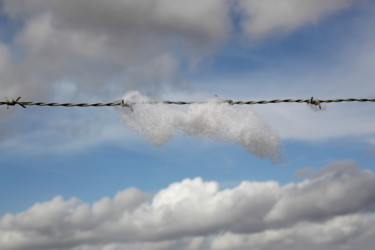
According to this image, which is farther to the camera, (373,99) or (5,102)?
(373,99)

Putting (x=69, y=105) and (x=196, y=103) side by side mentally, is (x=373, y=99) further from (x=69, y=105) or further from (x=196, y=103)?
(x=69, y=105)

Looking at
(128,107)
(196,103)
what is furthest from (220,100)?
(128,107)

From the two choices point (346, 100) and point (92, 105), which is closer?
point (92, 105)

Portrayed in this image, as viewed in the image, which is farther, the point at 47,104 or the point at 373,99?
the point at 373,99

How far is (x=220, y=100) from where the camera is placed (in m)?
8.98

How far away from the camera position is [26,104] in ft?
29.7

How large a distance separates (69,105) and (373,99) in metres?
6.57

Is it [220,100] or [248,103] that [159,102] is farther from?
[248,103]

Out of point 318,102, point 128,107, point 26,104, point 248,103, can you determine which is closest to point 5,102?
point 26,104

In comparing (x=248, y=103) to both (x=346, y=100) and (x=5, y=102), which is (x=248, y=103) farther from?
(x=5, y=102)

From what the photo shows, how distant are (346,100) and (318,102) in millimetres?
654

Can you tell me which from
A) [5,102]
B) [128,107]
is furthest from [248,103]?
[5,102]

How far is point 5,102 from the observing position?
9094 mm

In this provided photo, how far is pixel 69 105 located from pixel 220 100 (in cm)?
302
